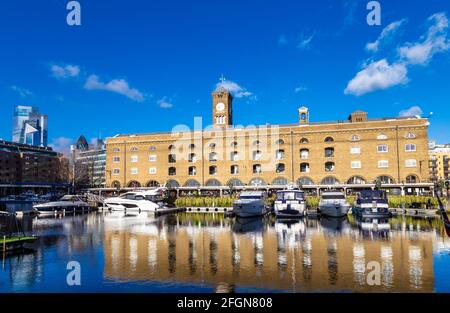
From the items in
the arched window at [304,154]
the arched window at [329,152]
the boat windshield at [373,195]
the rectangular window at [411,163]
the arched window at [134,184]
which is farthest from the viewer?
the arched window at [134,184]

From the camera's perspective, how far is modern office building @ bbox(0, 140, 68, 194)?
115069 millimetres

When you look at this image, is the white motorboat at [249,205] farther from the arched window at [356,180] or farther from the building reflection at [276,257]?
the arched window at [356,180]

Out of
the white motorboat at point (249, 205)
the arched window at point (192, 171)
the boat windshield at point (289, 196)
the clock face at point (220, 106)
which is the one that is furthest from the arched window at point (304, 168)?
the boat windshield at point (289, 196)

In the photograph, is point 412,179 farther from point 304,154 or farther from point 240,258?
A: point 240,258

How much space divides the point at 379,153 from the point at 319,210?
26952 millimetres

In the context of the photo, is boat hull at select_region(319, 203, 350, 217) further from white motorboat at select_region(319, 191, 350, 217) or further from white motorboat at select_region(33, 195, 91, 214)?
Answer: white motorboat at select_region(33, 195, 91, 214)

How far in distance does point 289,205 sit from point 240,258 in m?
21.0

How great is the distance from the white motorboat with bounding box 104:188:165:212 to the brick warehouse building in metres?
19.7

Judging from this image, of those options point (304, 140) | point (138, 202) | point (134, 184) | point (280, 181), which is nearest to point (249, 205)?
point (138, 202)

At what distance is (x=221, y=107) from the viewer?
270 feet

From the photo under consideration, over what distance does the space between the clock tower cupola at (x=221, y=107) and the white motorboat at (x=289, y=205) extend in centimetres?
4393

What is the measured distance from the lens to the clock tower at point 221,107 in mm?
81688

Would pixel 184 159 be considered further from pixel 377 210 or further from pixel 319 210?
pixel 377 210

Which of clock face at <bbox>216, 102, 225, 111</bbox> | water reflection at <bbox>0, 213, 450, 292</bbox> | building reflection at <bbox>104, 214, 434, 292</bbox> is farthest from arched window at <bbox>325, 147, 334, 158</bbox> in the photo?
building reflection at <bbox>104, 214, 434, 292</bbox>
